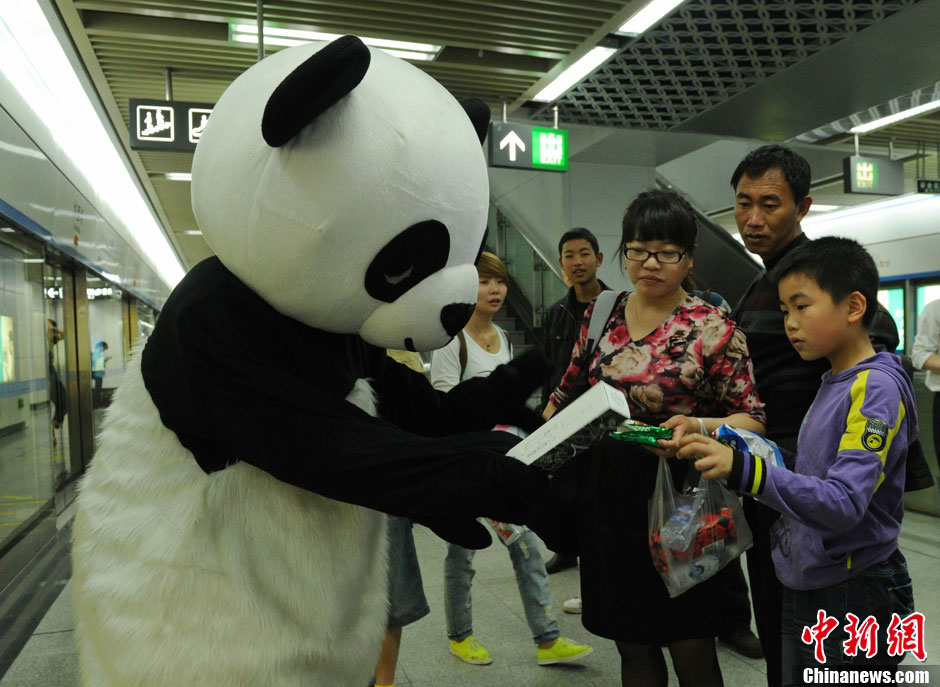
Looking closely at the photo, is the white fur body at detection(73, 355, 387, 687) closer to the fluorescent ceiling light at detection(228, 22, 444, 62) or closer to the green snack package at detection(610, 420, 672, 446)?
the green snack package at detection(610, 420, 672, 446)

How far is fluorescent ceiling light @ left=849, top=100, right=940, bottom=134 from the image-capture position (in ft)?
24.8

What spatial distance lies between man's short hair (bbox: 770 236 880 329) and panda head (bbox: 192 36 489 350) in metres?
0.90

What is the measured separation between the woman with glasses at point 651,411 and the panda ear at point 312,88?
806mm

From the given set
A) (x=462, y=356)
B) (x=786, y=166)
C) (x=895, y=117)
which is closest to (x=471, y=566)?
(x=462, y=356)

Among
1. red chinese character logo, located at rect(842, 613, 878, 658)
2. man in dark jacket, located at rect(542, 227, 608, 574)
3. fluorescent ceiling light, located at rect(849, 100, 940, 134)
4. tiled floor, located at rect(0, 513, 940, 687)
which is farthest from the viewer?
fluorescent ceiling light, located at rect(849, 100, 940, 134)

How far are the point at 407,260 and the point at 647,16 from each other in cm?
510

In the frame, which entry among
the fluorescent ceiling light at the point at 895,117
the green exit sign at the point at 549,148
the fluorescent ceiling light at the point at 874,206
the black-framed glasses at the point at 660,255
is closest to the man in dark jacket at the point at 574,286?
the black-framed glasses at the point at 660,255

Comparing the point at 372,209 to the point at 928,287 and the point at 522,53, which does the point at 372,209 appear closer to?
the point at 522,53

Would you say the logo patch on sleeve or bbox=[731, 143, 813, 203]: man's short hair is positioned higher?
bbox=[731, 143, 813, 203]: man's short hair

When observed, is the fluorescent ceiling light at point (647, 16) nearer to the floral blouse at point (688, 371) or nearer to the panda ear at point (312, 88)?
the floral blouse at point (688, 371)

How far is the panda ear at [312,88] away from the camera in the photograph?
0.98 meters

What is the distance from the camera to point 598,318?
207 centimetres

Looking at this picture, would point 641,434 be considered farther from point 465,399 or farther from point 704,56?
point 704,56

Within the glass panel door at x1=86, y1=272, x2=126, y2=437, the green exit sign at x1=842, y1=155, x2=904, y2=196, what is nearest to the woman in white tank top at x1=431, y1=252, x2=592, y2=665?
the glass panel door at x1=86, y1=272, x2=126, y2=437
